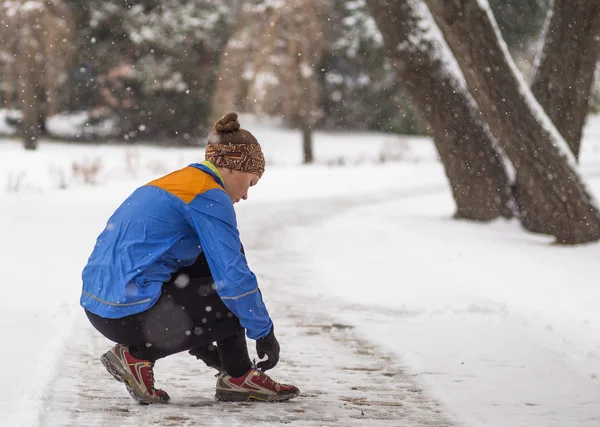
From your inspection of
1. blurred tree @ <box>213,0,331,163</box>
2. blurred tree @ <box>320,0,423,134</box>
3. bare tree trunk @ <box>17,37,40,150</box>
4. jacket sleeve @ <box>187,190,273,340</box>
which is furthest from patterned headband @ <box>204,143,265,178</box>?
blurred tree @ <box>320,0,423,134</box>

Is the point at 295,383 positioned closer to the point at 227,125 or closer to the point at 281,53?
the point at 227,125

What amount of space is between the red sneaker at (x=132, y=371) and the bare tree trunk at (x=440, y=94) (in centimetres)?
812

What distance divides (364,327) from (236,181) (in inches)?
106

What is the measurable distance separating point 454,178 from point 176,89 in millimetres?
24545

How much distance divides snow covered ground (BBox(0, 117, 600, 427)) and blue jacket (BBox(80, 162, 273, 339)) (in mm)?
551

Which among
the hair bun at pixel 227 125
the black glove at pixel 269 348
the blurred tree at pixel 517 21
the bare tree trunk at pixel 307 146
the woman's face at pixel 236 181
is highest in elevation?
the blurred tree at pixel 517 21

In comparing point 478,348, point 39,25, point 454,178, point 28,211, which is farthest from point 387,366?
point 39,25

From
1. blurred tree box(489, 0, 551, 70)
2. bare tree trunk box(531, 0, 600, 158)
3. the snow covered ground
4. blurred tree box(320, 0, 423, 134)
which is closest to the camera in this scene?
the snow covered ground

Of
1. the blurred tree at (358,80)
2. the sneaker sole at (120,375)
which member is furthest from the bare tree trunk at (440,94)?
the blurred tree at (358,80)

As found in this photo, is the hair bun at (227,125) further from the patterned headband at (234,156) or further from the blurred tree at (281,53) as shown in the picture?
the blurred tree at (281,53)

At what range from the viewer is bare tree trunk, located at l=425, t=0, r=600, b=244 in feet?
30.8

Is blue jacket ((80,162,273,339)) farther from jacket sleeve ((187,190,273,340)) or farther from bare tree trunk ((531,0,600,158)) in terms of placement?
bare tree trunk ((531,0,600,158))

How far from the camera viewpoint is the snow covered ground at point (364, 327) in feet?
14.1

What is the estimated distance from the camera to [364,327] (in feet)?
21.3
